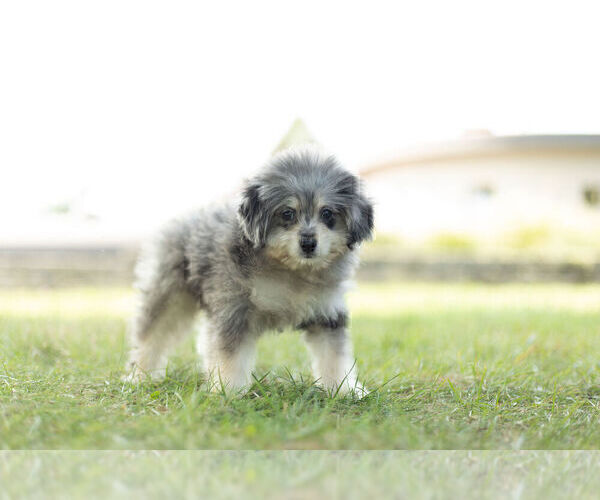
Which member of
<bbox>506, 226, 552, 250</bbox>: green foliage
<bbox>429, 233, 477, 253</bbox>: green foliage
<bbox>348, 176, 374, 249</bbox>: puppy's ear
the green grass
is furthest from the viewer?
<bbox>429, 233, 477, 253</bbox>: green foliage

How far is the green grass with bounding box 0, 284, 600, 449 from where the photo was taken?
2.28 metres

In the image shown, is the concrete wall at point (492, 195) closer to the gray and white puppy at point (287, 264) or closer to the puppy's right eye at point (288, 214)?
the gray and white puppy at point (287, 264)

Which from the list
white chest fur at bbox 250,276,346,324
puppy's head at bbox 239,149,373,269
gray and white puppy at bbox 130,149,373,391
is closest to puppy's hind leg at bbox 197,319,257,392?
gray and white puppy at bbox 130,149,373,391

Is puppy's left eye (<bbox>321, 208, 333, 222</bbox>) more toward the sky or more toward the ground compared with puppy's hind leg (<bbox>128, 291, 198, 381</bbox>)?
more toward the sky

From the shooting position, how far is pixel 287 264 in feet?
10.8

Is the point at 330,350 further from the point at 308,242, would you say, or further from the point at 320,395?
the point at 308,242

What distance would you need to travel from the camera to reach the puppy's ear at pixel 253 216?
3328 millimetres

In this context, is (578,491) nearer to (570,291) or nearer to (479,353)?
(479,353)

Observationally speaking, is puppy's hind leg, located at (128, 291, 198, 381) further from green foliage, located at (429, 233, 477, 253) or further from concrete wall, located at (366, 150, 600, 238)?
green foliage, located at (429, 233, 477, 253)

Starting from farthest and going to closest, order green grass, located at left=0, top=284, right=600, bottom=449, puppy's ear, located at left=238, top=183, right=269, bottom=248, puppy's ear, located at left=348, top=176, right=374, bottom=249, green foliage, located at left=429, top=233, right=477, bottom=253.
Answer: green foliage, located at left=429, top=233, right=477, bottom=253 < puppy's ear, located at left=348, top=176, right=374, bottom=249 < puppy's ear, located at left=238, top=183, right=269, bottom=248 < green grass, located at left=0, top=284, right=600, bottom=449

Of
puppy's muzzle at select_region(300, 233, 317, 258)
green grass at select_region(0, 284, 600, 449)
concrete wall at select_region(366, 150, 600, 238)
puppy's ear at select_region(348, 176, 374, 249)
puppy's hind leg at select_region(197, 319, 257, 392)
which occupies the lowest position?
green grass at select_region(0, 284, 600, 449)

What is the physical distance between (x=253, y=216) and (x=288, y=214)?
0.20 metres

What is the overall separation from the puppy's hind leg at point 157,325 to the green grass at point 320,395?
0.16 m

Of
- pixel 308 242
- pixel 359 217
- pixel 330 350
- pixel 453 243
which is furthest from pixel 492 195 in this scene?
pixel 308 242
